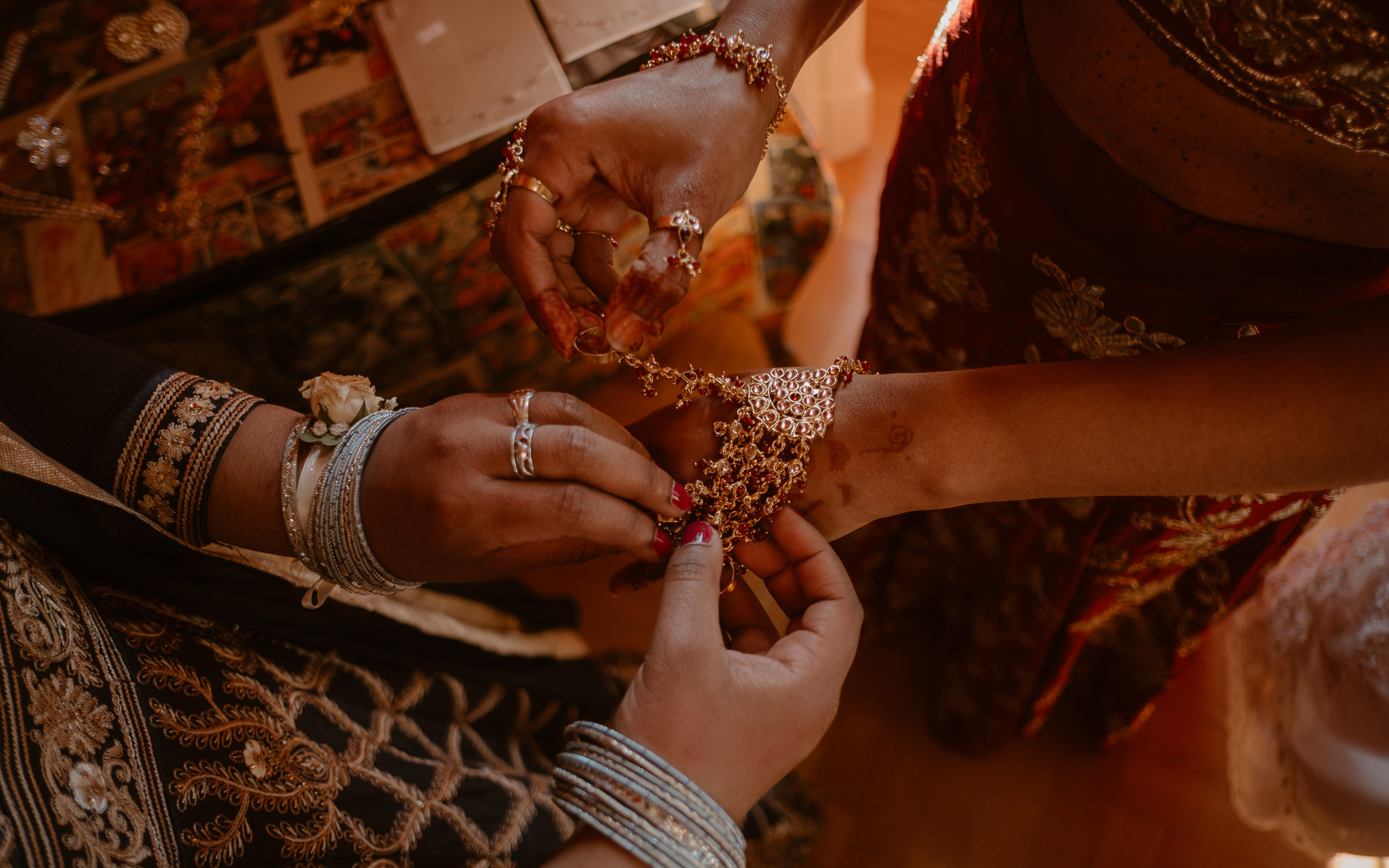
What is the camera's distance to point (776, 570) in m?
0.85

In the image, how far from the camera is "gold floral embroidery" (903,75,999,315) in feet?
→ 2.66

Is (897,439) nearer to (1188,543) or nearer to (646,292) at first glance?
(646,292)

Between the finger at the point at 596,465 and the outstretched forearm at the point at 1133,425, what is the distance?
192 mm

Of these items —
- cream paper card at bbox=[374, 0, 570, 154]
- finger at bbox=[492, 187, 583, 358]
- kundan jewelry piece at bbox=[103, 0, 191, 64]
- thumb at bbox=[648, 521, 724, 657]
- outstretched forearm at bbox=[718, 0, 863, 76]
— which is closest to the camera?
thumb at bbox=[648, 521, 724, 657]

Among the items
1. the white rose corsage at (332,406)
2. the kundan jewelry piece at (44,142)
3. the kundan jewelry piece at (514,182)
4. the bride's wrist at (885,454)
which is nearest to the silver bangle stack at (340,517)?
the white rose corsage at (332,406)

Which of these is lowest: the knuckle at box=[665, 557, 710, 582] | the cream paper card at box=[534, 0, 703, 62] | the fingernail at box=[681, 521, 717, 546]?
the fingernail at box=[681, 521, 717, 546]

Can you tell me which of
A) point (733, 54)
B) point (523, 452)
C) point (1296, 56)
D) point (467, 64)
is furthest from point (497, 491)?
point (467, 64)

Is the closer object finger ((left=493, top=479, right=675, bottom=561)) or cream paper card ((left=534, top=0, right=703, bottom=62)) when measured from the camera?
finger ((left=493, top=479, right=675, bottom=561))

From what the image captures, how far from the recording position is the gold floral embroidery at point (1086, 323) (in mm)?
746

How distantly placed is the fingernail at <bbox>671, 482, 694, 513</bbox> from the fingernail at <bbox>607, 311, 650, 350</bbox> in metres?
0.15

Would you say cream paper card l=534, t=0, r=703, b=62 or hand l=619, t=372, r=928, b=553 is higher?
cream paper card l=534, t=0, r=703, b=62

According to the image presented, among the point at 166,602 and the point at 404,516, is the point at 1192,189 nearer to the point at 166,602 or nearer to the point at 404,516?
the point at 404,516

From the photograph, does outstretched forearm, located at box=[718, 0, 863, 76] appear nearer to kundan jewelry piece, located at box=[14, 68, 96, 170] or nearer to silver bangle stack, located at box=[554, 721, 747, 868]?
silver bangle stack, located at box=[554, 721, 747, 868]

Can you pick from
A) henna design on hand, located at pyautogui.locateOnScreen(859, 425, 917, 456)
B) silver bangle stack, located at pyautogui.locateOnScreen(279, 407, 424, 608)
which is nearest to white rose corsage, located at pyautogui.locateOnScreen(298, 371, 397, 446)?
silver bangle stack, located at pyautogui.locateOnScreen(279, 407, 424, 608)
